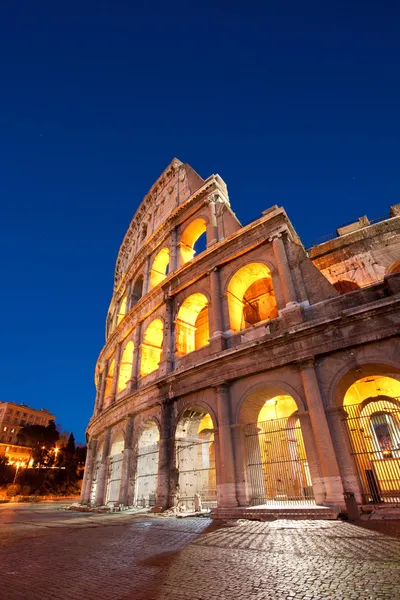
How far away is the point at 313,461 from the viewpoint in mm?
7301

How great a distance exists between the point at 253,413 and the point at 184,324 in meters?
4.71

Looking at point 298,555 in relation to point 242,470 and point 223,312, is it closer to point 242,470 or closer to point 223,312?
point 242,470

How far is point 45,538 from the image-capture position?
5617 millimetres

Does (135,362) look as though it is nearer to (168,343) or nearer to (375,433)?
(168,343)

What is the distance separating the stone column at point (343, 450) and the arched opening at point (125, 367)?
1041 centimetres

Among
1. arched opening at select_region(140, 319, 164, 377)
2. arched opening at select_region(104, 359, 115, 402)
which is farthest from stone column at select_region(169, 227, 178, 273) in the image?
arched opening at select_region(104, 359, 115, 402)

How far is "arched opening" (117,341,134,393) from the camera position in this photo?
15537 mm

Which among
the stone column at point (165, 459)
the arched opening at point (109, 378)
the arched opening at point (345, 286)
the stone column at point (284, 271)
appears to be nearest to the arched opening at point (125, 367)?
the arched opening at point (109, 378)

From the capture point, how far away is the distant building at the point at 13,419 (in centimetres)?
5612

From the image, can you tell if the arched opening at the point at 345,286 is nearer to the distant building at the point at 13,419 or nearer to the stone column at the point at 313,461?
the stone column at the point at 313,461

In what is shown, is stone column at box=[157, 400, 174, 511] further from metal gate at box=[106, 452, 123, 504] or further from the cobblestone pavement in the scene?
the cobblestone pavement

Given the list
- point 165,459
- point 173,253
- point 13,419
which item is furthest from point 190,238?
point 13,419

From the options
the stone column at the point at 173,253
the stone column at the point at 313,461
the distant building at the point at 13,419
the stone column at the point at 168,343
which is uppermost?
the distant building at the point at 13,419

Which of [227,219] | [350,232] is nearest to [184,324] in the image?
[227,219]
